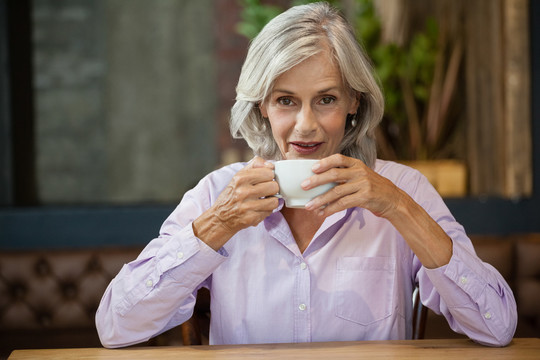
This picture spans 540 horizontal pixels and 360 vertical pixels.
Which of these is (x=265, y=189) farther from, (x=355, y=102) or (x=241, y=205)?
(x=355, y=102)

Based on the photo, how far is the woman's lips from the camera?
1.32 meters

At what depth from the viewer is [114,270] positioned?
2535mm

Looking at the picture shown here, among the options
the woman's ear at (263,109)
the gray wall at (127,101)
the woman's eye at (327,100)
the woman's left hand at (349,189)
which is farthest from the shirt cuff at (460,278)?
the gray wall at (127,101)

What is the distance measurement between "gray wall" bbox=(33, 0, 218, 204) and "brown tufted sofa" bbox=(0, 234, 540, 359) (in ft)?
6.57

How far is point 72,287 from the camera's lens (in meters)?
2.56

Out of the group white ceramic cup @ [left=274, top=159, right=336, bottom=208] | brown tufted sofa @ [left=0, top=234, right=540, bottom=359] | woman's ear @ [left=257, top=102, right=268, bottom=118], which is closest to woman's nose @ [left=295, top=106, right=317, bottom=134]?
woman's ear @ [left=257, top=102, right=268, bottom=118]

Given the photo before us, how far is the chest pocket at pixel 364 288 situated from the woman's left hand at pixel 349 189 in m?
0.25

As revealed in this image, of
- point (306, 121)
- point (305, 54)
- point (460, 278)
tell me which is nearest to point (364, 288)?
point (460, 278)

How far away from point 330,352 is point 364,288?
0.26m

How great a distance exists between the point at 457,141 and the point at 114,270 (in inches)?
90.7

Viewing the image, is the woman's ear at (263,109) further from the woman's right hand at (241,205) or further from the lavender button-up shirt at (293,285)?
the woman's right hand at (241,205)

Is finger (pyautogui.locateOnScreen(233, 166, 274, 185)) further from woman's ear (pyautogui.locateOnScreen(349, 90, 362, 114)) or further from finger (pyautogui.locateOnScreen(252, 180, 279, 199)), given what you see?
woman's ear (pyautogui.locateOnScreen(349, 90, 362, 114))

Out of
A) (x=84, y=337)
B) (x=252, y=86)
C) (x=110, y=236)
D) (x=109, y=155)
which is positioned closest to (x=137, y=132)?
(x=109, y=155)

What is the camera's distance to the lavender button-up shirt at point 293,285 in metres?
1.22
